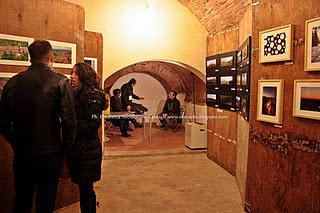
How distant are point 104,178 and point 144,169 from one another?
0.80 meters

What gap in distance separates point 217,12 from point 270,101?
298 centimetres

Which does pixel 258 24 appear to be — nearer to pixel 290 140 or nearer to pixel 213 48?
pixel 290 140

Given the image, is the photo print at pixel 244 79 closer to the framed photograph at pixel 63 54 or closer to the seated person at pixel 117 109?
the framed photograph at pixel 63 54

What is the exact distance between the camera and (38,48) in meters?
2.27

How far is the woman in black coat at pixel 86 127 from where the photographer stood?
2609 millimetres

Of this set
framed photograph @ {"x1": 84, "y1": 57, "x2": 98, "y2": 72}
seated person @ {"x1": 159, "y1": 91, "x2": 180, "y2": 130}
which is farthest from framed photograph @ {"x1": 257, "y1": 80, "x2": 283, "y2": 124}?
seated person @ {"x1": 159, "y1": 91, "x2": 180, "y2": 130}

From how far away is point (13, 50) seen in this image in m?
2.99

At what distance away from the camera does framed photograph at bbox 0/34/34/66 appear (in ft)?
9.61

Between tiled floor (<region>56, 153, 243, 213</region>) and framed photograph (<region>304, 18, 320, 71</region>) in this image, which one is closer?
framed photograph (<region>304, 18, 320, 71</region>)

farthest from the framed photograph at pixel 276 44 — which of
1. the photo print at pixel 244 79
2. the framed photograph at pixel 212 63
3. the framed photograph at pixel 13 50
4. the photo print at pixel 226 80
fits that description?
the framed photograph at pixel 212 63

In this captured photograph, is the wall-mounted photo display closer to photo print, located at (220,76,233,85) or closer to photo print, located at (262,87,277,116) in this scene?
photo print, located at (220,76,233,85)

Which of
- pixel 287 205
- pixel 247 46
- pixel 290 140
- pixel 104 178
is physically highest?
pixel 247 46

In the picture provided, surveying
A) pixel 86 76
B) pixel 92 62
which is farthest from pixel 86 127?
pixel 92 62

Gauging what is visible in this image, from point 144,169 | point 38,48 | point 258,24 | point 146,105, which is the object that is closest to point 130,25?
point 144,169
